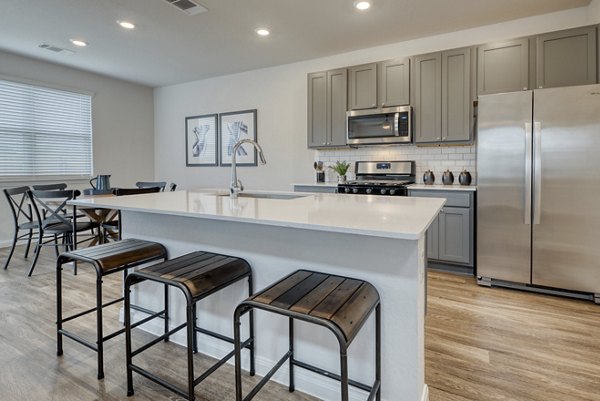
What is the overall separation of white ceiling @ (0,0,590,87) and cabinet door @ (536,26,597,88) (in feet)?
1.25

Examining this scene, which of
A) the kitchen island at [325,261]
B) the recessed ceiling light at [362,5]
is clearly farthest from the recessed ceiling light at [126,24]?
the kitchen island at [325,261]

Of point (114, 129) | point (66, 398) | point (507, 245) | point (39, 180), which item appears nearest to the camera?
point (66, 398)

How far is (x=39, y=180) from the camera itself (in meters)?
4.84

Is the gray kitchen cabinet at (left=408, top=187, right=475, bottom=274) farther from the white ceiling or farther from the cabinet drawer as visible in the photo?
the white ceiling

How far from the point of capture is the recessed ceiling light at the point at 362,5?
3.08 meters

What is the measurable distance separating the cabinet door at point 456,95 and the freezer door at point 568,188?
0.74 meters

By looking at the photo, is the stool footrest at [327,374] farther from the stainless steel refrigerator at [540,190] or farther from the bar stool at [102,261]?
the stainless steel refrigerator at [540,190]

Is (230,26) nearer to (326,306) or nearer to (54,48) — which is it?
(54,48)

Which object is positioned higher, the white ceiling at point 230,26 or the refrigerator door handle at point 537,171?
the white ceiling at point 230,26

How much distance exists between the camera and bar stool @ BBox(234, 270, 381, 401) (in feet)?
3.56

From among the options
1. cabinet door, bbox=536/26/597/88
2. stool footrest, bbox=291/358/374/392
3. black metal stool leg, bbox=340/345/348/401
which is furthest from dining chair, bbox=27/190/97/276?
cabinet door, bbox=536/26/597/88

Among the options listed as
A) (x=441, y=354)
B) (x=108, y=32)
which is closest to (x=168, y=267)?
(x=441, y=354)

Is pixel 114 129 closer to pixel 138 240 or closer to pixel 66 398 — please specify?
pixel 138 240

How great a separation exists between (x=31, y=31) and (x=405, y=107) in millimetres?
4266
